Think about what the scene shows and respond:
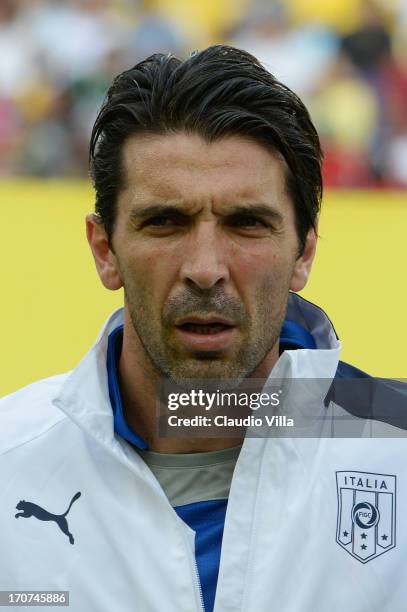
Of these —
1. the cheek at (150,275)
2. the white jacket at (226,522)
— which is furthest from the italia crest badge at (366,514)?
the cheek at (150,275)

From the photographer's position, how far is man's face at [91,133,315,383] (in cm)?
212

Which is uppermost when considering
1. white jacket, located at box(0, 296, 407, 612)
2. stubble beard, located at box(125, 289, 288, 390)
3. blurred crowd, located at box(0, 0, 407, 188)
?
blurred crowd, located at box(0, 0, 407, 188)

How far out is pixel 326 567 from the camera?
79.7 inches

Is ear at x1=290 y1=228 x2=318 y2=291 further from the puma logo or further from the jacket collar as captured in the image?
Result: the puma logo

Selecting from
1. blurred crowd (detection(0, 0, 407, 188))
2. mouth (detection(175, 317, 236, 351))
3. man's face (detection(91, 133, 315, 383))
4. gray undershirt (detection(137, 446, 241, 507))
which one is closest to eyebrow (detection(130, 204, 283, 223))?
man's face (detection(91, 133, 315, 383))

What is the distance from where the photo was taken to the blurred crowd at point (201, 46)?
6199 mm

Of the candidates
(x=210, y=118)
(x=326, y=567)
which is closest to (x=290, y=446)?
(x=326, y=567)

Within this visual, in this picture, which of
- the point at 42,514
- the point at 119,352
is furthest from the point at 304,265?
the point at 42,514

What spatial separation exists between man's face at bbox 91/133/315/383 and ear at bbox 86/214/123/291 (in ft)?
0.27

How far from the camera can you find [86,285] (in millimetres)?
4699

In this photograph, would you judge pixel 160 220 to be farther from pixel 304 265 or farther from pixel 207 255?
pixel 304 265

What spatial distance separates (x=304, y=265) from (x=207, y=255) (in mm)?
338

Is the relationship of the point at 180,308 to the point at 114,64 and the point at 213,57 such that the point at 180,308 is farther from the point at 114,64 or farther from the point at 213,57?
the point at 114,64

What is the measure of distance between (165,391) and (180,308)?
0.78 ft
